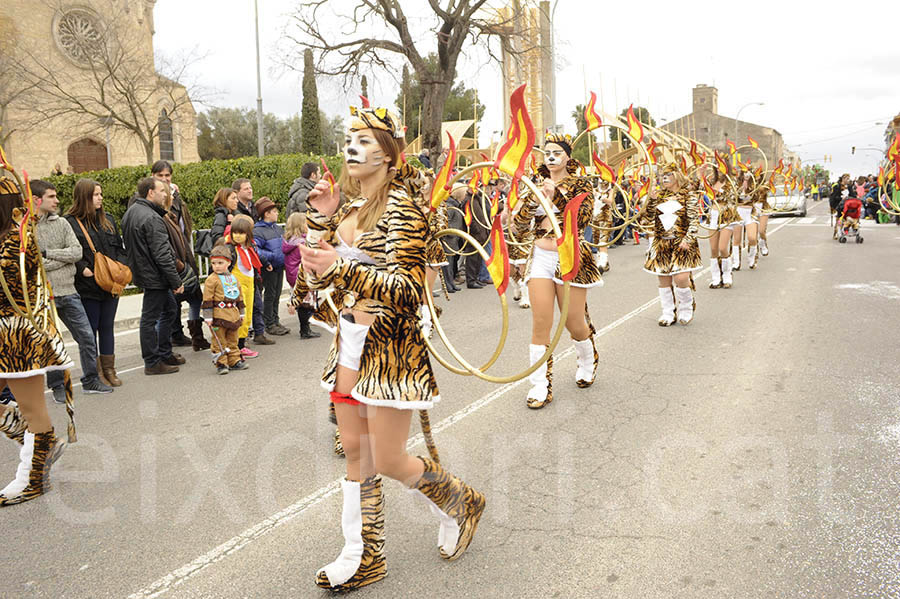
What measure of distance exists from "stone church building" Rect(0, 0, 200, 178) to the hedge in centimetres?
987

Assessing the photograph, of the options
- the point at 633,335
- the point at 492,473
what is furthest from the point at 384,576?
the point at 633,335

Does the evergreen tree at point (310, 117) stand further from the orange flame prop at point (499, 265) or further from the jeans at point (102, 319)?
the orange flame prop at point (499, 265)

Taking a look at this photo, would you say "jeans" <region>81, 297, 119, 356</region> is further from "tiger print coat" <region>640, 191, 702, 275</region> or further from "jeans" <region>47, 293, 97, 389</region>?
"tiger print coat" <region>640, 191, 702, 275</region>

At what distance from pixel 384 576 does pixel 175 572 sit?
3.28ft

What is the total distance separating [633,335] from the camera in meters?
8.27

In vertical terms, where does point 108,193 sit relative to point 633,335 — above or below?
above

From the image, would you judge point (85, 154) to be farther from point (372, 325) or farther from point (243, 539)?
point (372, 325)

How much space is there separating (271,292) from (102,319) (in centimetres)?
256

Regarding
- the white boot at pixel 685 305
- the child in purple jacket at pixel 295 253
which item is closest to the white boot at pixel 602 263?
the white boot at pixel 685 305

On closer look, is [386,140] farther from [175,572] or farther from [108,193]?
[108,193]

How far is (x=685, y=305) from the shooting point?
882 cm

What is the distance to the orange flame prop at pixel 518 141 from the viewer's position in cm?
284

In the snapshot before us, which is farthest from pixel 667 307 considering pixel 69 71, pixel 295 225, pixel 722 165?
pixel 69 71

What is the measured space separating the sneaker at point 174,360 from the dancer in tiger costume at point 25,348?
3088 millimetres
